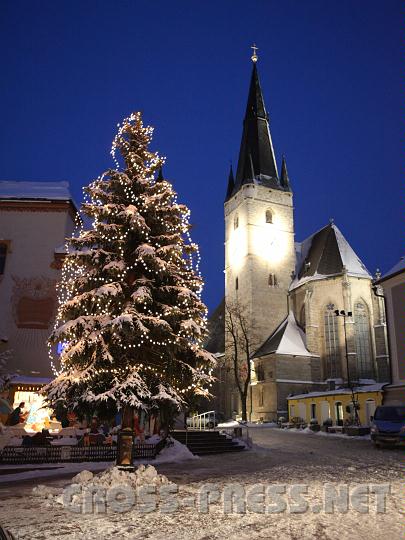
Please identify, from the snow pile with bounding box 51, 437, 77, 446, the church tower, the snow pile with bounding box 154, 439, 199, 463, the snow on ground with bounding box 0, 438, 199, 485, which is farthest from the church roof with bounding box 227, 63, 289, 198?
the snow pile with bounding box 51, 437, 77, 446

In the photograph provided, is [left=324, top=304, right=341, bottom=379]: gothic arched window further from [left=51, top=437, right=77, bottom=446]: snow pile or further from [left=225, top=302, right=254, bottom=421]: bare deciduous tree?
[left=51, top=437, right=77, bottom=446]: snow pile

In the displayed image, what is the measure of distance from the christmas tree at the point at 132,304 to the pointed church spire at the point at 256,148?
42.8m

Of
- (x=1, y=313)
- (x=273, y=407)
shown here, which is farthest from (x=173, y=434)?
(x=273, y=407)

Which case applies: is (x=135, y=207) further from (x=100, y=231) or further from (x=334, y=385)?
(x=334, y=385)

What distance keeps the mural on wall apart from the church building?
25007mm

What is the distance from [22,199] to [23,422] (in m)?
12.5

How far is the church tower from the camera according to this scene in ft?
169

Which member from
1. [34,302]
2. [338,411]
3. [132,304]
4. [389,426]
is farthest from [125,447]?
[338,411]

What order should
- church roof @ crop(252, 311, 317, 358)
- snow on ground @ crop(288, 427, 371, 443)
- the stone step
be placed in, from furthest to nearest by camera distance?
church roof @ crop(252, 311, 317, 358), snow on ground @ crop(288, 427, 371, 443), the stone step

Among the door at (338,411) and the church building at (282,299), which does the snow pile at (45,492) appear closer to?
the door at (338,411)

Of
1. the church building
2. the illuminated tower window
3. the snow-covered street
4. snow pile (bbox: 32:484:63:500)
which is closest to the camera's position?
the snow-covered street

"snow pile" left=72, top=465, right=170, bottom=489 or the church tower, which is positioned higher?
the church tower

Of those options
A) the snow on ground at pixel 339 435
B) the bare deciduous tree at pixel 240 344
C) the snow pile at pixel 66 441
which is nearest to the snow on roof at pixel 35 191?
the snow pile at pixel 66 441

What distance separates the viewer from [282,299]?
52.4 metres
